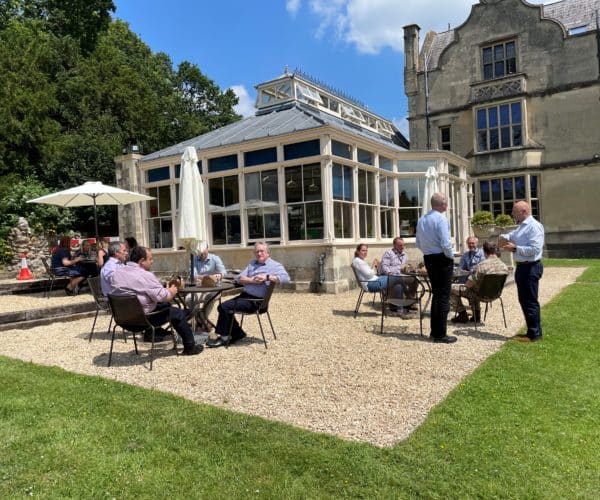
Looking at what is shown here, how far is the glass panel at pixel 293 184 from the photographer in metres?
11.4

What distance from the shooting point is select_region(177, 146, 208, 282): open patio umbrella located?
266 inches

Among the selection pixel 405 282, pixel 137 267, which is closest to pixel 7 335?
pixel 137 267

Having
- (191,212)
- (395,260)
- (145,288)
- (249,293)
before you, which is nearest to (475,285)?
(395,260)

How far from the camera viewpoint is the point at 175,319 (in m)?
5.34

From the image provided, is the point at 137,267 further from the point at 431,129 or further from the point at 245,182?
the point at 431,129

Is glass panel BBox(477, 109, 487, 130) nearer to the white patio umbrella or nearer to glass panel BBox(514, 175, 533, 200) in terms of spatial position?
glass panel BBox(514, 175, 533, 200)

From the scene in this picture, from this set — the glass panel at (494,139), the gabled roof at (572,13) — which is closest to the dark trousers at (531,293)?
the glass panel at (494,139)

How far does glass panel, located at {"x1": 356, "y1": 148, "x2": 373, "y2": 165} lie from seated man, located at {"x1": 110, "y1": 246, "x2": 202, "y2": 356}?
783 cm

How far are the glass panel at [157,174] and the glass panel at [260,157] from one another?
9.63 ft

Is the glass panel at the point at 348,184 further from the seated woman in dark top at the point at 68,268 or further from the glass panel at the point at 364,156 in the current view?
the seated woman in dark top at the point at 68,268

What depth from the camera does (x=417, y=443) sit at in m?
3.01

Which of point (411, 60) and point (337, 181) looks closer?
point (337, 181)

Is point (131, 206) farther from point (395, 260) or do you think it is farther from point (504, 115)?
point (504, 115)

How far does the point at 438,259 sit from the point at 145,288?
3470 millimetres
